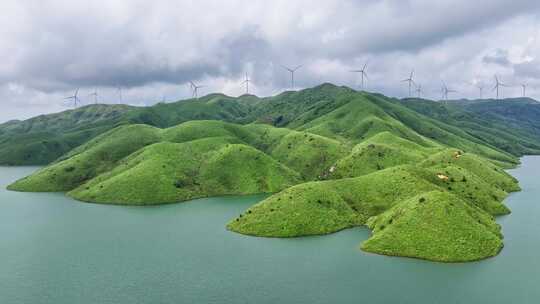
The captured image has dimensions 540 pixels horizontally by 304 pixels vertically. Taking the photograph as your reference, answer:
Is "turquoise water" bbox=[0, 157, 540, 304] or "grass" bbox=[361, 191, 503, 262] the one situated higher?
"grass" bbox=[361, 191, 503, 262]

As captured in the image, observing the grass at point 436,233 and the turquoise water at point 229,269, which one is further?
the grass at point 436,233

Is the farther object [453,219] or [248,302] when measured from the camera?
[453,219]

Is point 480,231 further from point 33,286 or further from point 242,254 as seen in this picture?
point 33,286

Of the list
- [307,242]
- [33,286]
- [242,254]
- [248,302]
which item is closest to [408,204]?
[307,242]

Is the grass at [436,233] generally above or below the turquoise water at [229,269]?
above

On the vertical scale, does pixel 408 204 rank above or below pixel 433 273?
above

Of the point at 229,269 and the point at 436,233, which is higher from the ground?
the point at 436,233

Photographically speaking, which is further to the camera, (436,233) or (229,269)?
(436,233)

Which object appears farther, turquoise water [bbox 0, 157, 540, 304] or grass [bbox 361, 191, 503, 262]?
grass [bbox 361, 191, 503, 262]
